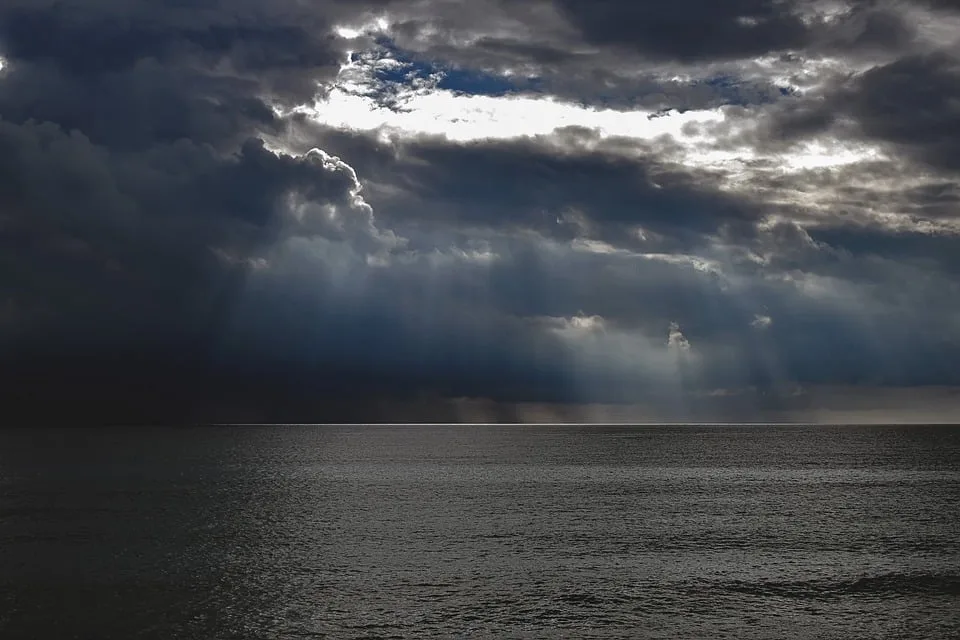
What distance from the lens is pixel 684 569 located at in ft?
195

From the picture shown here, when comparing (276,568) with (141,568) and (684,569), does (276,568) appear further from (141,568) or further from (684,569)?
(684,569)

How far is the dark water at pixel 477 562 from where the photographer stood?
4478 centimetres

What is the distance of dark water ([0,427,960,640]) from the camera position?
4478cm

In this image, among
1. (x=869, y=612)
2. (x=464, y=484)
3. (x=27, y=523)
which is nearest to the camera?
(x=869, y=612)

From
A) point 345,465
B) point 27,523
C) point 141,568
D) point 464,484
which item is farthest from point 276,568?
point 345,465

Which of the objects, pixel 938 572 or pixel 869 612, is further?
pixel 938 572

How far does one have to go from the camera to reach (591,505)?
102m

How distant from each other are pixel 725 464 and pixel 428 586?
520ft

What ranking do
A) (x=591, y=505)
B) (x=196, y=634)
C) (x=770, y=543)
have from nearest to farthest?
1. (x=196, y=634)
2. (x=770, y=543)
3. (x=591, y=505)

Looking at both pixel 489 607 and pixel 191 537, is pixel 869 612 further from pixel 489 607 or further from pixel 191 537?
pixel 191 537

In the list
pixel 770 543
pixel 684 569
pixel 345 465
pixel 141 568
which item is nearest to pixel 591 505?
pixel 770 543

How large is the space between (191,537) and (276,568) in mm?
18216

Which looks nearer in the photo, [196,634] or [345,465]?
[196,634]

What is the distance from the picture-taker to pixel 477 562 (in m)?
61.2
